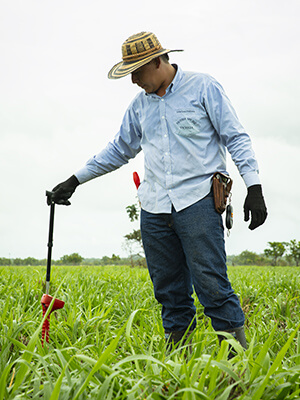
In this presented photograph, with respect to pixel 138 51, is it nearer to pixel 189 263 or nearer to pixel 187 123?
pixel 187 123

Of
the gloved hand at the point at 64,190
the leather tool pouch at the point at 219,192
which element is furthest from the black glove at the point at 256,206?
the gloved hand at the point at 64,190

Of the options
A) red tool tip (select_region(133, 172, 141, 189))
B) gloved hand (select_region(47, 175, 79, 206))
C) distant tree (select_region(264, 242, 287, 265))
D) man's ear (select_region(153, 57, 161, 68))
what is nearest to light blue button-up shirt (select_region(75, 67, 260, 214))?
man's ear (select_region(153, 57, 161, 68))

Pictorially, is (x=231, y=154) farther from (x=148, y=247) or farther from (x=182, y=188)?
(x=148, y=247)

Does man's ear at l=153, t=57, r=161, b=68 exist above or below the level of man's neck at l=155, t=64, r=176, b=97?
above

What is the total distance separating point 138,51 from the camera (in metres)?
2.77

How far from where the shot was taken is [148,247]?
285 cm

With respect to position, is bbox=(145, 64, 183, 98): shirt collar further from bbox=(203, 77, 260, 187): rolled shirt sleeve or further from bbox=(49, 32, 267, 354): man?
bbox=(203, 77, 260, 187): rolled shirt sleeve

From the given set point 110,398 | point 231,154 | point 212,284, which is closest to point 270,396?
point 110,398

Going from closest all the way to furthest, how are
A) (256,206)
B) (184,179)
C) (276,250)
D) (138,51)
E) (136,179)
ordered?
(256,206)
(184,179)
(138,51)
(136,179)
(276,250)

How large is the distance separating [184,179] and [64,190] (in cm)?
110

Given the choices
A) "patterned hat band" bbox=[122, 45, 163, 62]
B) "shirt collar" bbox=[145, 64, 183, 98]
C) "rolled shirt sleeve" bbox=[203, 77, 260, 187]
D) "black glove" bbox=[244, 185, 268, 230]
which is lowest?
"black glove" bbox=[244, 185, 268, 230]

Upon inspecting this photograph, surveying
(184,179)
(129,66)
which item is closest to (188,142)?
(184,179)

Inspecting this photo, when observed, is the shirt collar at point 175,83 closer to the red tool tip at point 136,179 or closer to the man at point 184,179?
the man at point 184,179

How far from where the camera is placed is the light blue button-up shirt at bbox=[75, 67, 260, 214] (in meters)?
2.63
